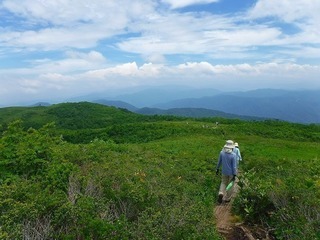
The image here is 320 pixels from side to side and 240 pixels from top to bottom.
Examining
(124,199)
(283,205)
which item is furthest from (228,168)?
(124,199)

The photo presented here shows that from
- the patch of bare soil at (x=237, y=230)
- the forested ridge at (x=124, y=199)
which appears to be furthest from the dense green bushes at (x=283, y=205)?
the patch of bare soil at (x=237, y=230)

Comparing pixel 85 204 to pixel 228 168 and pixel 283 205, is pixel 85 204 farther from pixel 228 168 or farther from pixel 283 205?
pixel 228 168

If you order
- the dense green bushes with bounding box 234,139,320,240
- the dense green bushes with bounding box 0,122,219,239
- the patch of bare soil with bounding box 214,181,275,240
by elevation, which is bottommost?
the patch of bare soil with bounding box 214,181,275,240

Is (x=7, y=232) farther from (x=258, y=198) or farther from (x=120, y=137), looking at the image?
(x=120, y=137)

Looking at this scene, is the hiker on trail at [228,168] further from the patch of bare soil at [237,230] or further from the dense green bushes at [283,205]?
the patch of bare soil at [237,230]

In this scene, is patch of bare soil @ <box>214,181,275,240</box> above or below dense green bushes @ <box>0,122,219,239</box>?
below

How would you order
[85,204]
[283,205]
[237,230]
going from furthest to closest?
[237,230], [283,205], [85,204]

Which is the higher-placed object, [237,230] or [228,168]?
[228,168]

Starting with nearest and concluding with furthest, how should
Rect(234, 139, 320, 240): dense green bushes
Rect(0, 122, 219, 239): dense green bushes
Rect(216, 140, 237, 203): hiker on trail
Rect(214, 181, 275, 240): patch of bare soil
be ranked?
Rect(0, 122, 219, 239): dense green bushes < Rect(234, 139, 320, 240): dense green bushes < Rect(214, 181, 275, 240): patch of bare soil < Rect(216, 140, 237, 203): hiker on trail

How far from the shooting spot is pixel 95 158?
18.5 meters

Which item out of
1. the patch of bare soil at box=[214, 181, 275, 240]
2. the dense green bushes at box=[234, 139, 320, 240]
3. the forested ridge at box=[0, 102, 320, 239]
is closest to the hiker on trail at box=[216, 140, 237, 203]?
the forested ridge at box=[0, 102, 320, 239]

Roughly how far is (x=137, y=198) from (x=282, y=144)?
26.5 metres

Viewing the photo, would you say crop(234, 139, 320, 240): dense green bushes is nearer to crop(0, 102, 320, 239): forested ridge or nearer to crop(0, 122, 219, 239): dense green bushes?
crop(0, 102, 320, 239): forested ridge

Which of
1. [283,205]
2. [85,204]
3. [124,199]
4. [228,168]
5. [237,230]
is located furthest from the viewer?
[228,168]
